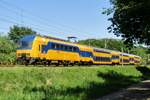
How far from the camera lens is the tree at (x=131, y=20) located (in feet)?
60.3

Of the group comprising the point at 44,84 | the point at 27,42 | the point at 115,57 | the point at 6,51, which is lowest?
the point at 44,84

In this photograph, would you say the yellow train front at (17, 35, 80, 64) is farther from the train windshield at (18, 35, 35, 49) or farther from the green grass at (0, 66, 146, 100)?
the green grass at (0, 66, 146, 100)

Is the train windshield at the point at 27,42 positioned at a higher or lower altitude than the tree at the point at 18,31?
lower

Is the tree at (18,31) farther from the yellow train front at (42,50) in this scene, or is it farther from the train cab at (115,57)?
the yellow train front at (42,50)

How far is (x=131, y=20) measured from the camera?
66.9 ft

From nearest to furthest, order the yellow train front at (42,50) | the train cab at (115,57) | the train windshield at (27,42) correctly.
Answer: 1. the yellow train front at (42,50)
2. the train windshield at (27,42)
3. the train cab at (115,57)

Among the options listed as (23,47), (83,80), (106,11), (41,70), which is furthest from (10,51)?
(106,11)

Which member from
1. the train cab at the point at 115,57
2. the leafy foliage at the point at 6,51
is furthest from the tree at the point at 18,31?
the leafy foliage at the point at 6,51

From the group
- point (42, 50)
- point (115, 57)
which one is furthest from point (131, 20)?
point (115, 57)

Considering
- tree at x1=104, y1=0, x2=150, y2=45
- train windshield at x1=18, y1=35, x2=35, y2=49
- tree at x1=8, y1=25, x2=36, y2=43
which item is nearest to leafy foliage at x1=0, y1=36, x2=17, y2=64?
train windshield at x1=18, y1=35, x2=35, y2=49

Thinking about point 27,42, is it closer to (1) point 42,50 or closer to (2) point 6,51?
(1) point 42,50

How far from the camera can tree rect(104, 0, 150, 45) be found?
1838cm

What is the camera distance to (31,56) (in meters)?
34.0

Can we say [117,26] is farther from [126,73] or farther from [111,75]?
[126,73]
